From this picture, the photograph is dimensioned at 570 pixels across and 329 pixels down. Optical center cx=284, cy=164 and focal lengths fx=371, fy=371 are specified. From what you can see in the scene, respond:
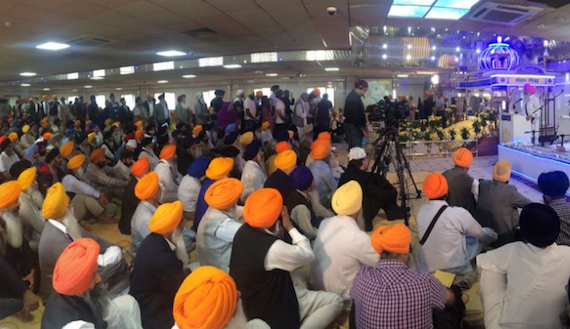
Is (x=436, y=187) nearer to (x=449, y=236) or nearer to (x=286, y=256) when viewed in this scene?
(x=449, y=236)

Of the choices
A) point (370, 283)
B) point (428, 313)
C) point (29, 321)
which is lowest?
point (29, 321)

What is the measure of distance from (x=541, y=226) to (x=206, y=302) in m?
1.52

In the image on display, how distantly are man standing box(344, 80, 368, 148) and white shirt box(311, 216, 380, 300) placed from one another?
3283mm

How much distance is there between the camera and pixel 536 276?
171 cm

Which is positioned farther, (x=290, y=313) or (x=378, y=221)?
(x=378, y=221)

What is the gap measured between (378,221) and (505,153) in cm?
358

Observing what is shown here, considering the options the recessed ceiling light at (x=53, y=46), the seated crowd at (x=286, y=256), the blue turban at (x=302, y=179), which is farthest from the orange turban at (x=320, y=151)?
the recessed ceiling light at (x=53, y=46)

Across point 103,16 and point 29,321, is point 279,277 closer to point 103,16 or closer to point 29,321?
point 29,321

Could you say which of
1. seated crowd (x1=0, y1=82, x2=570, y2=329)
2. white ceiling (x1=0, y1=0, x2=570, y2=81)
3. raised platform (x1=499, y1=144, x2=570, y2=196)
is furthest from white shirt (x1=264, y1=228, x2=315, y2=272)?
raised platform (x1=499, y1=144, x2=570, y2=196)

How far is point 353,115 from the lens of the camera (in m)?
5.65

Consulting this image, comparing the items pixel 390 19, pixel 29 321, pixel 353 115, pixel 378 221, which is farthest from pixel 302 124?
pixel 29 321

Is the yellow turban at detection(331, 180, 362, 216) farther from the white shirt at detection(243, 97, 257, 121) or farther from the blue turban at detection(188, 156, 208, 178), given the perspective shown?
the white shirt at detection(243, 97, 257, 121)

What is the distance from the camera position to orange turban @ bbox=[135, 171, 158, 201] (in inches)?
118

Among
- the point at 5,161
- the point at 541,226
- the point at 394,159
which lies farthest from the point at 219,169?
the point at 5,161
